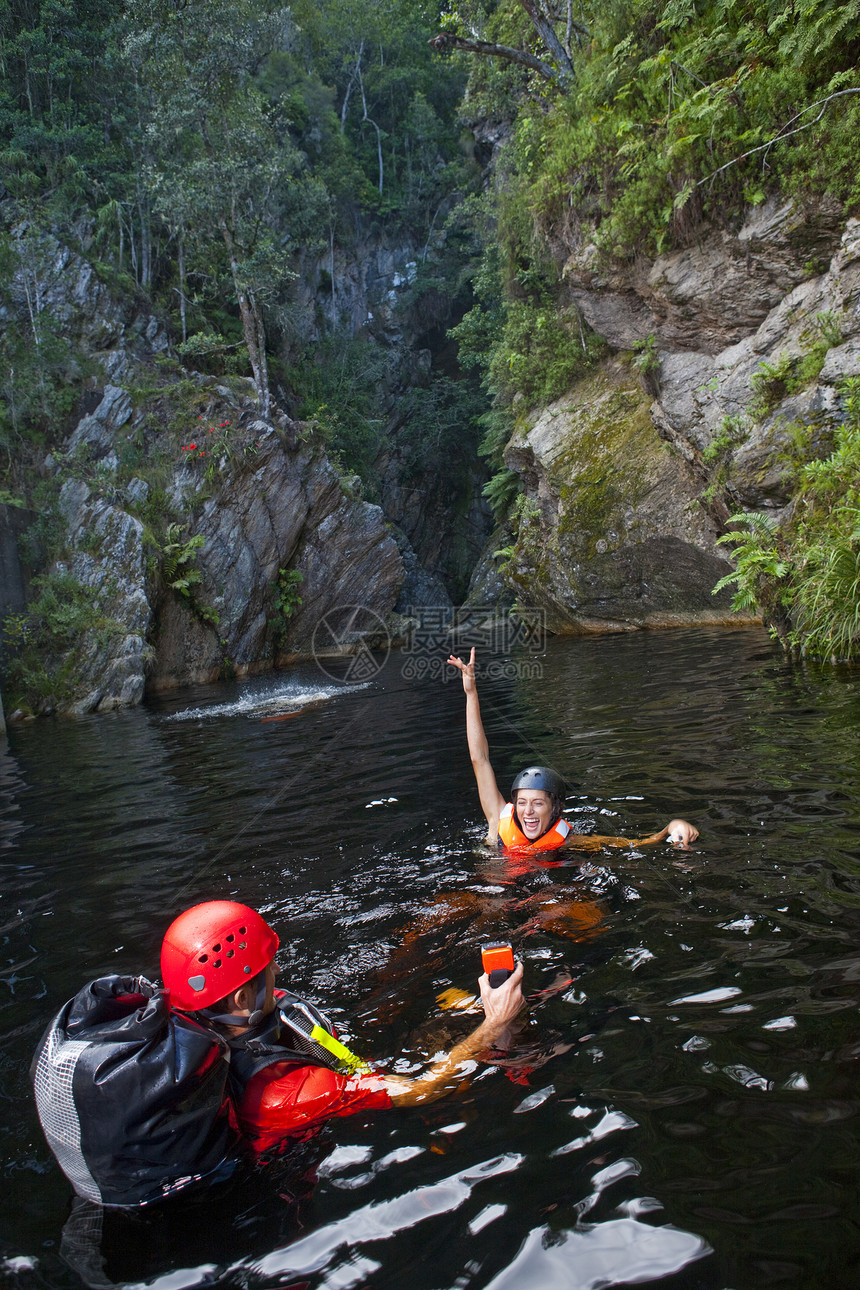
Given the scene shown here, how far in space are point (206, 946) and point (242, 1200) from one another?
0.73 metres

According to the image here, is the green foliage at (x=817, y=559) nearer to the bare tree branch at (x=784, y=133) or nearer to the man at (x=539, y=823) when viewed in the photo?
the bare tree branch at (x=784, y=133)

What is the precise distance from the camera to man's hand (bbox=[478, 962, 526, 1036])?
110 inches

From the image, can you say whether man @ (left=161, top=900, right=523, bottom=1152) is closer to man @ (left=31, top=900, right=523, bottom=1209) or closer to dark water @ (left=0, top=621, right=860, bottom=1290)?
man @ (left=31, top=900, right=523, bottom=1209)

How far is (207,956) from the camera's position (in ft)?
7.75

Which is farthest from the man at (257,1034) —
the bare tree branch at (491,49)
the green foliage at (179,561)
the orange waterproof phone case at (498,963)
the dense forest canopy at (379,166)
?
the green foliage at (179,561)

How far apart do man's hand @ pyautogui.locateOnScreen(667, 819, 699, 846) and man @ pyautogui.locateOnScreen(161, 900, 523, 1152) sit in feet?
7.94

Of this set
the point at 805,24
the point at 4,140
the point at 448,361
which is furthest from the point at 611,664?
the point at 448,361

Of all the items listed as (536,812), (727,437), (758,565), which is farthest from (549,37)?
(536,812)

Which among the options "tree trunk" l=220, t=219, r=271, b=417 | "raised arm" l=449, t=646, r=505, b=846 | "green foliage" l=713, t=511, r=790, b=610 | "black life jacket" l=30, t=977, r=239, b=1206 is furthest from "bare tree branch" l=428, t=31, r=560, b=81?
"black life jacket" l=30, t=977, r=239, b=1206

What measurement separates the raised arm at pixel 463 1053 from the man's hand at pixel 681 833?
79.9 inches

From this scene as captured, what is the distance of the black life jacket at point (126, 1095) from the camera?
1.90 meters

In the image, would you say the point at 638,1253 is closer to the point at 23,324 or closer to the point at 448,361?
the point at 23,324

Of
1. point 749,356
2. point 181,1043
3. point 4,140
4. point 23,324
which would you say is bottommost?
point 181,1043

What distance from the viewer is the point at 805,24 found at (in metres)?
11.1
